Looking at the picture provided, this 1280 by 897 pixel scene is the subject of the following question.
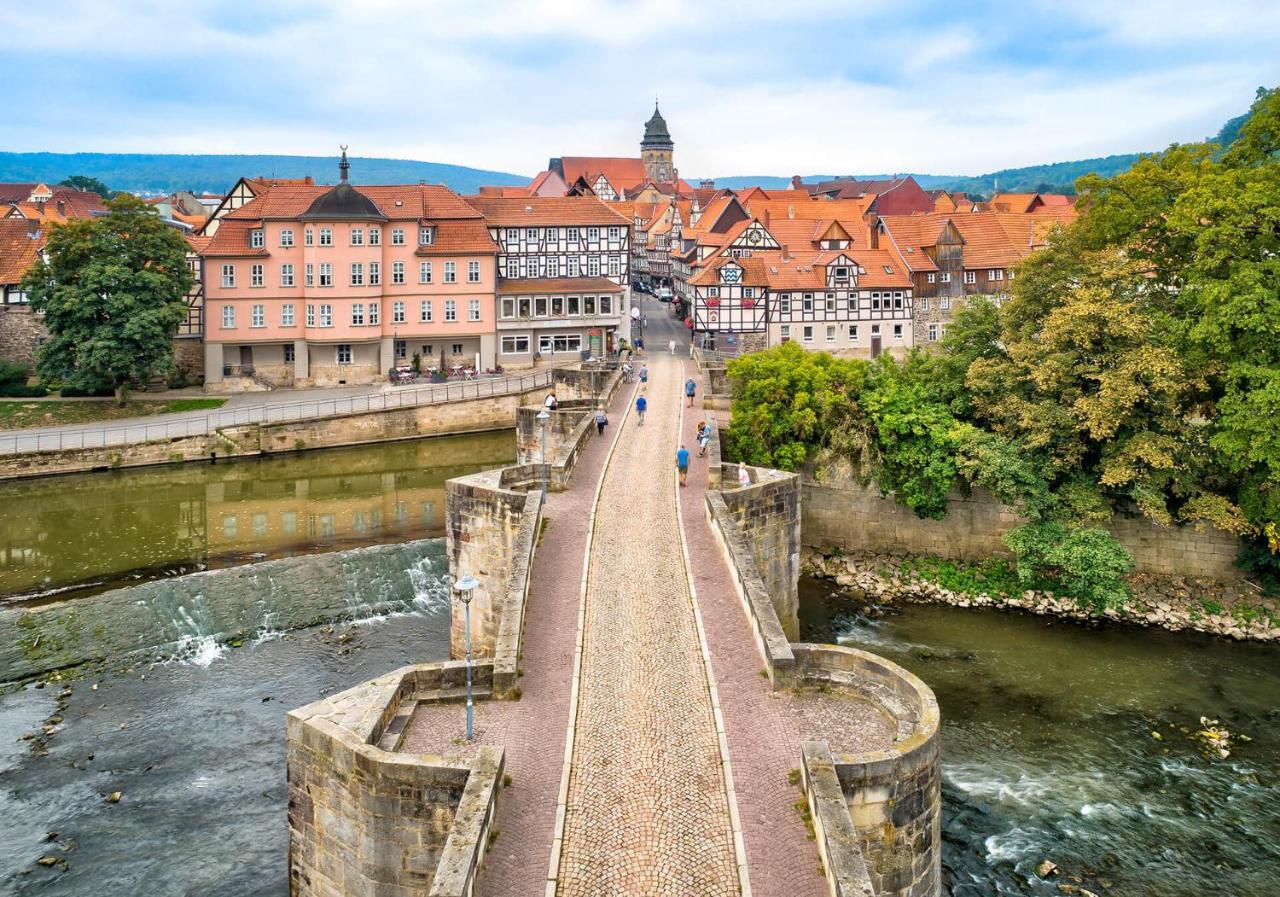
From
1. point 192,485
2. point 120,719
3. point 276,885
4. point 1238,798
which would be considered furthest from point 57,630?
point 1238,798

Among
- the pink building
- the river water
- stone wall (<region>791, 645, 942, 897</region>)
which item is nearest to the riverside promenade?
stone wall (<region>791, 645, 942, 897</region>)

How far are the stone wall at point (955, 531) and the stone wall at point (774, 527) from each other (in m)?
9.18

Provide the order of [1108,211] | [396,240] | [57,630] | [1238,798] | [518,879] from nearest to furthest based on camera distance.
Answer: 1. [518,879]
2. [1238,798]
3. [57,630]
4. [1108,211]
5. [396,240]

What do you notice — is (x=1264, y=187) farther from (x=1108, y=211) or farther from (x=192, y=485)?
(x=192, y=485)

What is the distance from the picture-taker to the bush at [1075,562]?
30266mm

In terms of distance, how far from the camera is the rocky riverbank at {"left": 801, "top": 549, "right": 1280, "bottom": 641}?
3077cm

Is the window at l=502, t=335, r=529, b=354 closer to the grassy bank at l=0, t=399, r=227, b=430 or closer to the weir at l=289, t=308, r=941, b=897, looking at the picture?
the grassy bank at l=0, t=399, r=227, b=430

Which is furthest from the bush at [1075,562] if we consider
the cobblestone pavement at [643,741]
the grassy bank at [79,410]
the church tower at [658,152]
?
the church tower at [658,152]

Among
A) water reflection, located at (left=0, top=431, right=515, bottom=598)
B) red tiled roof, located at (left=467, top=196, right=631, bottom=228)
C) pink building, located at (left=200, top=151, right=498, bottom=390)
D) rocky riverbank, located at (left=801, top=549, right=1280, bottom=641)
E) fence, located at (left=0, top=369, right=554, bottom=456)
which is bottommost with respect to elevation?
rocky riverbank, located at (left=801, top=549, right=1280, bottom=641)

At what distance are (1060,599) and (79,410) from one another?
4535cm

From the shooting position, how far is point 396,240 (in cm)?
6109

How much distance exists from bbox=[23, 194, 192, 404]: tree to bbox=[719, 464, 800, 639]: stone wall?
36505 millimetres

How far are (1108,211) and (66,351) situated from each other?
4737 cm

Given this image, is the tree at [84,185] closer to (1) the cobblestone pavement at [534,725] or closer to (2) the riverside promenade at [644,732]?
(1) the cobblestone pavement at [534,725]
